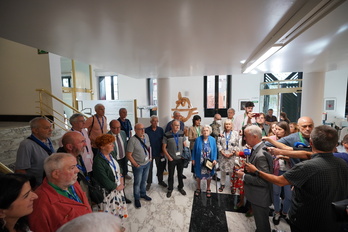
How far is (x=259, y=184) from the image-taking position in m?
1.82

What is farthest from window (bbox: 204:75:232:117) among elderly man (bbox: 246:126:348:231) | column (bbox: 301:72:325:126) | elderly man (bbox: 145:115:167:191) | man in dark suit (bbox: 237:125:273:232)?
elderly man (bbox: 246:126:348:231)

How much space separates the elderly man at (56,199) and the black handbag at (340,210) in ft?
6.86

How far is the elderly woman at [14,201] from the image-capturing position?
962mm

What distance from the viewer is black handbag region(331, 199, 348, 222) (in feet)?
3.92

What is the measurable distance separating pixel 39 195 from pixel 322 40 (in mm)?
3327

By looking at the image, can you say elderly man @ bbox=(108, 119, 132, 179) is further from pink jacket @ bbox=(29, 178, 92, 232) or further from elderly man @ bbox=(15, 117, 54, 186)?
pink jacket @ bbox=(29, 178, 92, 232)

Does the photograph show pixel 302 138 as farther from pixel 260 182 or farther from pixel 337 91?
pixel 337 91

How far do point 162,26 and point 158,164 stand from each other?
2862 mm

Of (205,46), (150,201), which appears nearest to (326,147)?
(205,46)

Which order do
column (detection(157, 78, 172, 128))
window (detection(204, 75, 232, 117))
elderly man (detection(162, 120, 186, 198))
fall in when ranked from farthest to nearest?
window (detection(204, 75, 232, 117))
column (detection(157, 78, 172, 128))
elderly man (detection(162, 120, 186, 198))

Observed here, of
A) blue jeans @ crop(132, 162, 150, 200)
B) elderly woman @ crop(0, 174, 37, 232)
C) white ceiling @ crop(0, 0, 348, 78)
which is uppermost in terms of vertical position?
white ceiling @ crop(0, 0, 348, 78)

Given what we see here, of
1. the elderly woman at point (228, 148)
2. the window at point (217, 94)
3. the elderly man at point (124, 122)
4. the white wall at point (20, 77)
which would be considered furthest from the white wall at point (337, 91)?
the white wall at point (20, 77)

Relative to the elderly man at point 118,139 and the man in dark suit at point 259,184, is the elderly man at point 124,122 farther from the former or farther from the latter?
the man in dark suit at point 259,184

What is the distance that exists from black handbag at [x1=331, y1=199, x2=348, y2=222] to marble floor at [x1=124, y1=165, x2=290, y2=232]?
147 cm
